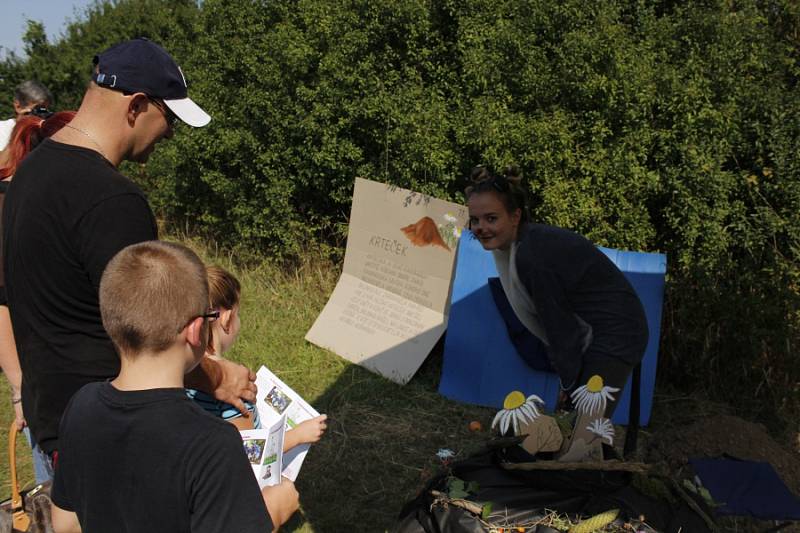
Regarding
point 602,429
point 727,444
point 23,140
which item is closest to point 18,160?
point 23,140

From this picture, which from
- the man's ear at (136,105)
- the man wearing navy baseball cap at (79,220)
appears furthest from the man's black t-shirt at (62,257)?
the man's ear at (136,105)

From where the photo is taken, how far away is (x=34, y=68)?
12430 mm

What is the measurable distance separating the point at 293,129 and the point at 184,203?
8.42 ft

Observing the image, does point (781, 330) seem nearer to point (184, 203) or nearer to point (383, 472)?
point (383, 472)

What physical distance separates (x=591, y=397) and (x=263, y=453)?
1.38 meters

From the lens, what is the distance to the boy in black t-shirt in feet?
4.90

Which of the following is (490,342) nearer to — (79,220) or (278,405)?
(278,405)

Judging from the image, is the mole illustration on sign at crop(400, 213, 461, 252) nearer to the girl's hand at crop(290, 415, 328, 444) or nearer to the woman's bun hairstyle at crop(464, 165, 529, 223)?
the woman's bun hairstyle at crop(464, 165, 529, 223)

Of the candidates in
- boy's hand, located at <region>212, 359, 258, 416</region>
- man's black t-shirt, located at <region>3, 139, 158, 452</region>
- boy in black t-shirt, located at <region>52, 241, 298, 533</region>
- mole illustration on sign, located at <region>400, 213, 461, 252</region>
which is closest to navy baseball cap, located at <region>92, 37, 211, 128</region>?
man's black t-shirt, located at <region>3, 139, 158, 452</region>

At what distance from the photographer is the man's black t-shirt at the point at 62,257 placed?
183 cm

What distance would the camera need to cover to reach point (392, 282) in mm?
5789

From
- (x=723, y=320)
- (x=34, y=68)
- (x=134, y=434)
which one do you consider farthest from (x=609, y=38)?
(x=34, y=68)

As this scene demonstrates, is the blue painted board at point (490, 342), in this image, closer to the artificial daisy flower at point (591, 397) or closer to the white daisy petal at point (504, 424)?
the artificial daisy flower at point (591, 397)

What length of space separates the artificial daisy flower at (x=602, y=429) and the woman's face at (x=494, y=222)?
0.97m
